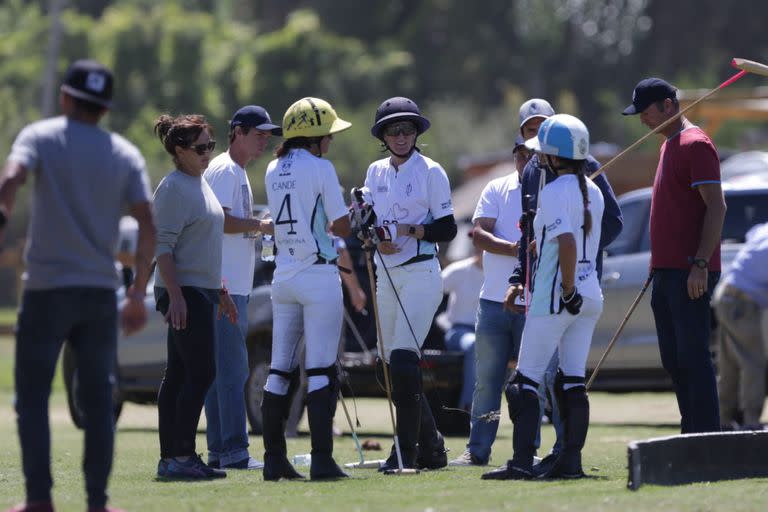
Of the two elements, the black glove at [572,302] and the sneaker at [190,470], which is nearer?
the black glove at [572,302]

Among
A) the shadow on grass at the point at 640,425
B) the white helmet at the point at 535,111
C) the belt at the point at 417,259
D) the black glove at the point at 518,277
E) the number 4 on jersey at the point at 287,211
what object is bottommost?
the shadow on grass at the point at 640,425

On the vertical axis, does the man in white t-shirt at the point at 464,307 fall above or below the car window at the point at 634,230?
below

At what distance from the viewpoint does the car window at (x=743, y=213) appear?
15.0 m

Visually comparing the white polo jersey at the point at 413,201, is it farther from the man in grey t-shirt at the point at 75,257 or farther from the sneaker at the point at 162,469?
the man in grey t-shirt at the point at 75,257

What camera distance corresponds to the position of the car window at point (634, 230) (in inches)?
604

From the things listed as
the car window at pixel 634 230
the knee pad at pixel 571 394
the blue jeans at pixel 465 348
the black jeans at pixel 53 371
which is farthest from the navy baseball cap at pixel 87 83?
the car window at pixel 634 230

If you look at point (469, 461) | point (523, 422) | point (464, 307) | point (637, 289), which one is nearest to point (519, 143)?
point (469, 461)

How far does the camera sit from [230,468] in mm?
10625

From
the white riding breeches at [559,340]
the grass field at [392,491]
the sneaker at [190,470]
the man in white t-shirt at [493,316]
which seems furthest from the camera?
the man in white t-shirt at [493,316]

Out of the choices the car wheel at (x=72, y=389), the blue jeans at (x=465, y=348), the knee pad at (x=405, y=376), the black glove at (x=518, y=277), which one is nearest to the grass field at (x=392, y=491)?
the knee pad at (x=405, y=376)

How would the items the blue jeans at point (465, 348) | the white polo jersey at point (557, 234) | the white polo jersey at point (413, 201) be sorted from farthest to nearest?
the blue jeans at point (465, 348), the white polo jersey at point (413, 201), the white polo jersey at point (557, 234)

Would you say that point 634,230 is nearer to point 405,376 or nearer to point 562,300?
point 405,376

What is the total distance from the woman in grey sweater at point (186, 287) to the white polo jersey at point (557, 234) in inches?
73.7

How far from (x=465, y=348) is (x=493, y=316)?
3.58m
